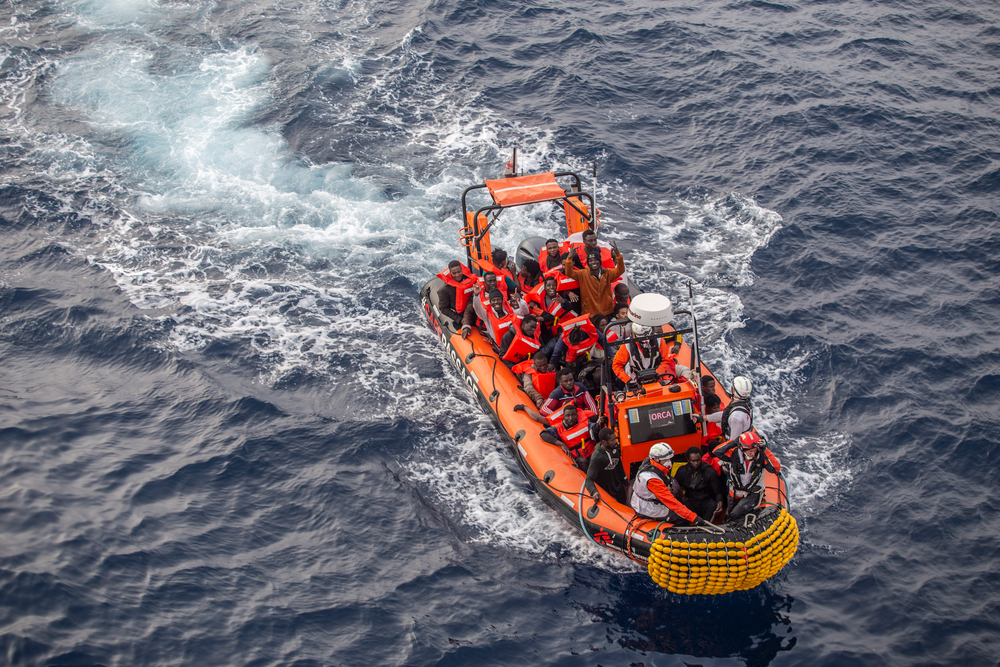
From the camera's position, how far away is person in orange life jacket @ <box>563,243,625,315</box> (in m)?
11.1

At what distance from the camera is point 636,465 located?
9.56m

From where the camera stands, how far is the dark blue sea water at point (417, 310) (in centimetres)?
880

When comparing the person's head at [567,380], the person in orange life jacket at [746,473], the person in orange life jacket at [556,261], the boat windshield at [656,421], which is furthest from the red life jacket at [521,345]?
the person in orange life jacket at [746,473]

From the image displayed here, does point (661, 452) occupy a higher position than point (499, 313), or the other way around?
point (499, 313)

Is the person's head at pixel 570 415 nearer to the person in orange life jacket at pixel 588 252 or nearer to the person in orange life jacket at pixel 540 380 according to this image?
the person in orange life jacket at pixel 540 380

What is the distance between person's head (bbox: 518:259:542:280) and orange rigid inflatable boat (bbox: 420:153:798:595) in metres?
0.89

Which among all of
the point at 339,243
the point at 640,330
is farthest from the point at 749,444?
the point at 339,243

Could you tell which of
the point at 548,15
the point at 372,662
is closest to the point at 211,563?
the point at 372,662

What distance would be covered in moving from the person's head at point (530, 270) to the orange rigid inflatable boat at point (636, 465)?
0.89m

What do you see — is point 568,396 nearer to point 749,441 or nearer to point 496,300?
point 496,300

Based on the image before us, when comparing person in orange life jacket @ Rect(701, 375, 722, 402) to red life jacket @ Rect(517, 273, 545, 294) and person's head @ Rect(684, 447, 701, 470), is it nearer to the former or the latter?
person's head @ Rect(684, 447, 701, 470)

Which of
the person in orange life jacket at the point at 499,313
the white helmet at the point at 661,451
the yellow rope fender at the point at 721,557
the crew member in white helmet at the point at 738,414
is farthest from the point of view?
the person in orange life jacket at the point at 499,313

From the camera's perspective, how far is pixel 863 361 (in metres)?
12.2

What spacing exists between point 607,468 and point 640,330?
1808 mm
